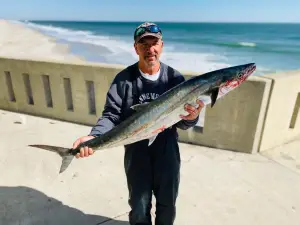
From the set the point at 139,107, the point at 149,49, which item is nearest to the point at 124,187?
the point at 139,107

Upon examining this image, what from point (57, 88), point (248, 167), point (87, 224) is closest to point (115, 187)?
point (87, 224)

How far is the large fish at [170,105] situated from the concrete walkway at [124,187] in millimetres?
1239

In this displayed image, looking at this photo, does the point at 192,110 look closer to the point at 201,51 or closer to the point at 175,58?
the point at 175,58

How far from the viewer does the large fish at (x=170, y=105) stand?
6.62ft

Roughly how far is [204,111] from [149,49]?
9.64ft

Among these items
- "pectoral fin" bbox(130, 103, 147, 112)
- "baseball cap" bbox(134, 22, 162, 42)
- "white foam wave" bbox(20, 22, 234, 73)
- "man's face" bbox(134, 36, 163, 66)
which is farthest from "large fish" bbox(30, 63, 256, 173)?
"white foam wave" bbox(20, 22, 234, 73)

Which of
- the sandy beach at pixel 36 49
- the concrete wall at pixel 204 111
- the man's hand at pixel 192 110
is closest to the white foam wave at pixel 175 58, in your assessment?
the sandy beach at pixel 36 49

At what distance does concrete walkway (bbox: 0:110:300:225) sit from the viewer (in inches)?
115

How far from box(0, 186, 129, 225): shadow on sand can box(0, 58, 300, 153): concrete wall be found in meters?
2.13

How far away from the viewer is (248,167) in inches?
151

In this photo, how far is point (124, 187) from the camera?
11.2ft

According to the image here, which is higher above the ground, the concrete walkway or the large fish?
the large fish

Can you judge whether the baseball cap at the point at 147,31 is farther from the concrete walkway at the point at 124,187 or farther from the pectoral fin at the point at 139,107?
the concrete walkway at the point at 124,187

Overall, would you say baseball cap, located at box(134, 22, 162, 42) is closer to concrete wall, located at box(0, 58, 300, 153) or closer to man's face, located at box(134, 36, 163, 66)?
man's face, located at box(134, 36, 163, 66)
